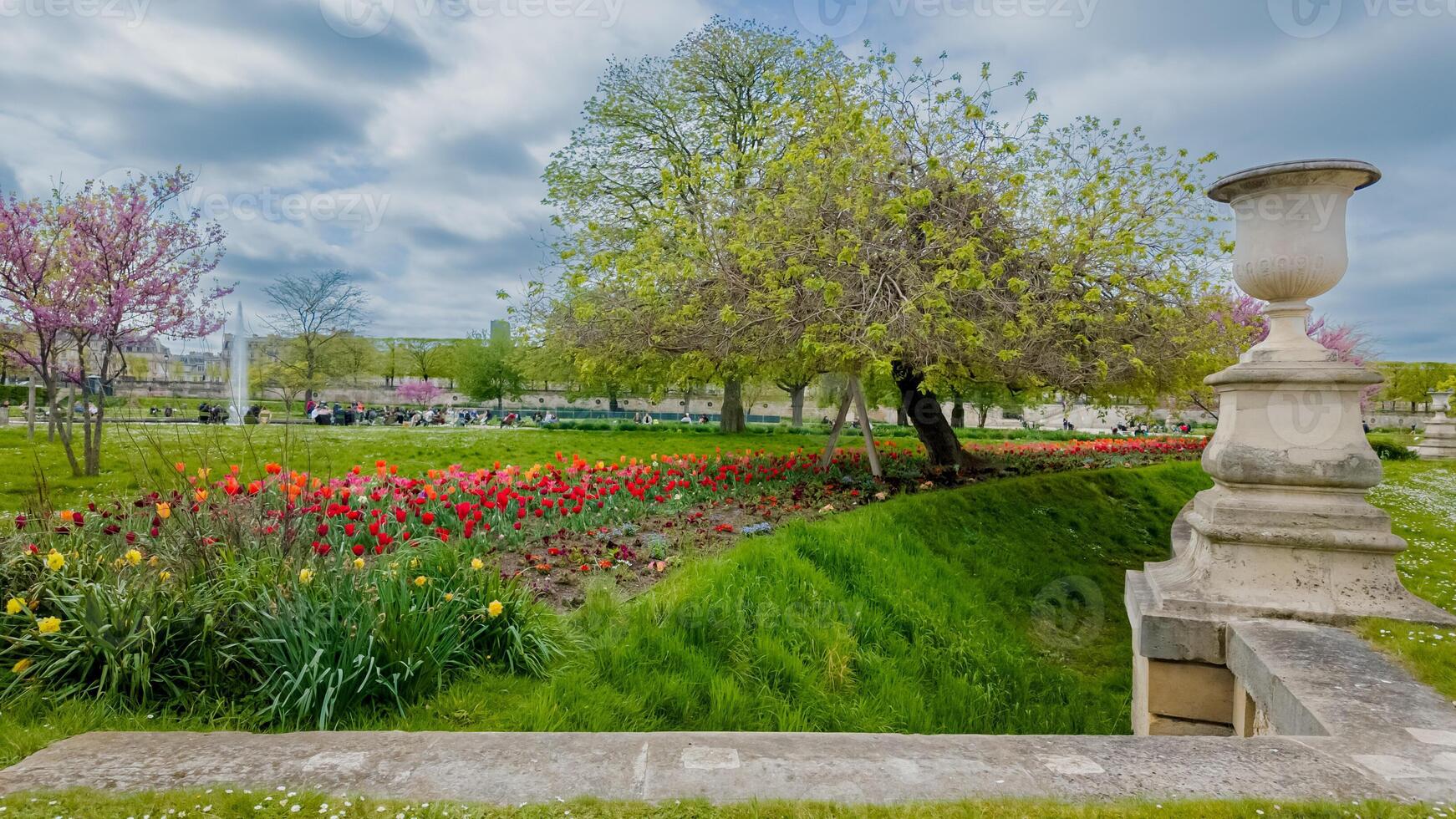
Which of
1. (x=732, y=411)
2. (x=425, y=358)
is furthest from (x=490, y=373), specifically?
(x=732, y=411)

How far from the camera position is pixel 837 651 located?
4.37 meters

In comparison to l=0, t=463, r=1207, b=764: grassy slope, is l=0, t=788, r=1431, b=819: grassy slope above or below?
above

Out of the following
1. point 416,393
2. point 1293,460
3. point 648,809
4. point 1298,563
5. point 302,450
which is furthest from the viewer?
point 416,393

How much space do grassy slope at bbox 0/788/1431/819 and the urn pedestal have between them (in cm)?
170

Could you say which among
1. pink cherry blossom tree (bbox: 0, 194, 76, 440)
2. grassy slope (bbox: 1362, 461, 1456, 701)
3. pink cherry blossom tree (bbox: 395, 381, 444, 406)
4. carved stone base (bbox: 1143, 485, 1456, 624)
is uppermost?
pink cherry blossom tree (bbox: 0, 194, 76, 440)

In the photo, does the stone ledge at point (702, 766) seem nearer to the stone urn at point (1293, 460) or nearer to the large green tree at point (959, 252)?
the stone urn at point (1293, 460)

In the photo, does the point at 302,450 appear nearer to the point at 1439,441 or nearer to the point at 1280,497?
the point at 1280,497

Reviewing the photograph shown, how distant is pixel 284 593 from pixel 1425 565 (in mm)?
7922

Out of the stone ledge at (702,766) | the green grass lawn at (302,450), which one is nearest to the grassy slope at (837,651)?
the stone ledge at (702,766)

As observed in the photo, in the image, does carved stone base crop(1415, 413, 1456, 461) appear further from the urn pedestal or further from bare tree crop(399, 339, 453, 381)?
bare tree crop(399, 339, 453, 381)

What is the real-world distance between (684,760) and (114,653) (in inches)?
106

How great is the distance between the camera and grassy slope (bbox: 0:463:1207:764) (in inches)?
125

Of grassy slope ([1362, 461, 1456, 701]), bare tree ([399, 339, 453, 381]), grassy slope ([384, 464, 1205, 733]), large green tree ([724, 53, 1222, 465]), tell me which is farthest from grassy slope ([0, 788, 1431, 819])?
bare tree ([399, 339, 453, 381])

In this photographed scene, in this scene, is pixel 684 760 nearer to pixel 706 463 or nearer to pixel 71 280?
pixel 706 463
